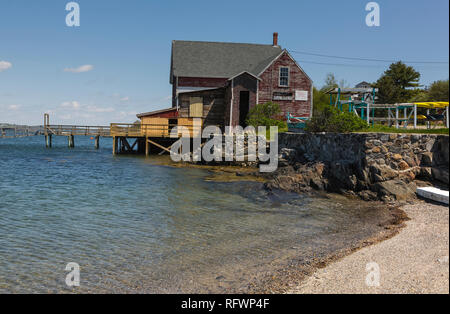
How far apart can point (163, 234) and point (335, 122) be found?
12.7m

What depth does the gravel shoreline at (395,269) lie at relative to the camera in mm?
4633

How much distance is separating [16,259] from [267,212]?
7.54 meters

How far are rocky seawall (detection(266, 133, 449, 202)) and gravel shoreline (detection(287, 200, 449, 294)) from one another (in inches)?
202

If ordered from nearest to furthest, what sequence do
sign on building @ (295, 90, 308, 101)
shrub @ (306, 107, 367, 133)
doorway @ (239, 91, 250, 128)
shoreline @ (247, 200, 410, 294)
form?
shoreline @ (247, 200, 410, 294), shrub @ (306, 107, 367, 133), doorway @ (239, 91, 250, 128), sign on building @ (295, 90, 308, 101)

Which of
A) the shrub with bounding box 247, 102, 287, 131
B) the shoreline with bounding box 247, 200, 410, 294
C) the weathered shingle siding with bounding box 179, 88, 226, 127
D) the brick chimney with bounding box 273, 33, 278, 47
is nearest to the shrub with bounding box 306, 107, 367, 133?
the shrub with bounding box 247, 102, 287, 131

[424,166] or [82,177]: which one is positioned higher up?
[424,166]

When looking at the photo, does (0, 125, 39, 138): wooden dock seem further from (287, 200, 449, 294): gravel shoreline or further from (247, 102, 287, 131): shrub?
(287, 200, 449, 294): gravel shoreline

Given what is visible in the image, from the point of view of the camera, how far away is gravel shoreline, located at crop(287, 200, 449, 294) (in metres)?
4.63

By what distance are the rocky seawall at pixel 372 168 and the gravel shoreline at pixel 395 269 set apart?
512 cm

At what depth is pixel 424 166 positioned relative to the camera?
44.4 ft

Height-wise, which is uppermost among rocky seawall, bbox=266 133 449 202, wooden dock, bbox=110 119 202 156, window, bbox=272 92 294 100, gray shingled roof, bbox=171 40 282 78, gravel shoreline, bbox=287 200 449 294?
gray shingled roof, bbox=171 40 282 78

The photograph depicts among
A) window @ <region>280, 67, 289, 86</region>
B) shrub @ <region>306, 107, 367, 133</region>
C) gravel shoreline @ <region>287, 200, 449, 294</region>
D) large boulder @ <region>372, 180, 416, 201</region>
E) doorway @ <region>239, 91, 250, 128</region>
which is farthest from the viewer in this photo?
window @ <region>280, 67, 289, 86</region>
